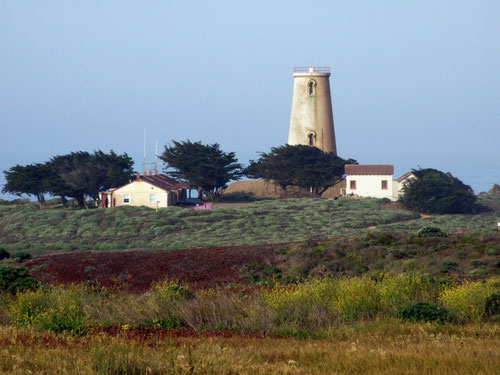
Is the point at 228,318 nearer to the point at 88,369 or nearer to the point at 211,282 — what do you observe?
the point at 88,369

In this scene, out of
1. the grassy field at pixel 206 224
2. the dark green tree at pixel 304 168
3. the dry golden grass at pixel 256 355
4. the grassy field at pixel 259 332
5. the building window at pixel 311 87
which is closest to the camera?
the dry golden grass at pixel 256 355

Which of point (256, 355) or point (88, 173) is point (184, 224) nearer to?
point (88, 173)

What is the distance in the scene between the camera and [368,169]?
72.1 m

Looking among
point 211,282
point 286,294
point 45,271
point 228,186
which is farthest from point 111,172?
point 286,294

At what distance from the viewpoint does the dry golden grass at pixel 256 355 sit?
912cm

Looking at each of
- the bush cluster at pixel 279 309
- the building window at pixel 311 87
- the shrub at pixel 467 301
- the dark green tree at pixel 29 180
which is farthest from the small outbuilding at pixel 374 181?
the shrub at pixel 467 301

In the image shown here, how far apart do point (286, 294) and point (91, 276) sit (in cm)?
1341

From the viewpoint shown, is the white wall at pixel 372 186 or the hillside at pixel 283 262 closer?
the hillside at pixel 283 262

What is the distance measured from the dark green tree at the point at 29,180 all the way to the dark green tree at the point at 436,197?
33810 millimetres

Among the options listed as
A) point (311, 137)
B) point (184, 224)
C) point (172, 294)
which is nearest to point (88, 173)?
point (184, 224)

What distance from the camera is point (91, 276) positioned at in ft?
89.7

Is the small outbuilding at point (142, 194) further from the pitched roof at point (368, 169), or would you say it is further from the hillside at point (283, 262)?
the hillside at point (283, 262)

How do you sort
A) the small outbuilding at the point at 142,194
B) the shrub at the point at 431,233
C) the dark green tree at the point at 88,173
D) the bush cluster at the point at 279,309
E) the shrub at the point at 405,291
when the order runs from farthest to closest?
1. the dark green tree at the point at 88,173
2. the small outbuilding at the point at 142,194
3. the shrub at the point at 431,233
4. the shrub at the point at 405,291
5. the bush cluster at the point at 279,309

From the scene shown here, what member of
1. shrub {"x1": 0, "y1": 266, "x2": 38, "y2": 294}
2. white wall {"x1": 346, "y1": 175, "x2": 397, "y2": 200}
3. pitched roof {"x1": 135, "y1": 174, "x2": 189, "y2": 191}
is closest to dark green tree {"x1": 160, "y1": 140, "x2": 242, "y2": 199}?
pitched roof {"x1": 135, "y1": 174, "x2": 189, "y2": 191}
